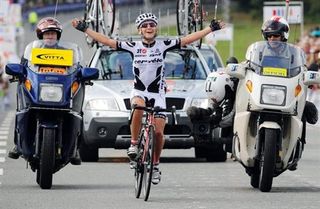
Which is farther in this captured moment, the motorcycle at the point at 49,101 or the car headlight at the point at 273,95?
the motorcycle at the point at 49,101

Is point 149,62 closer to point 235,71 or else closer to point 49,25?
point 235,71

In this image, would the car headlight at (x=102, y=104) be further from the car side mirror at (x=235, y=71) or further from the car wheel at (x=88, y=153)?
the car side mirror at (x=235, y=71)

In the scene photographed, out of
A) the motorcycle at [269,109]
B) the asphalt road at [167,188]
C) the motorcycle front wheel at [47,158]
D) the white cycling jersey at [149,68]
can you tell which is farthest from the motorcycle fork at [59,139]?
the motorcycle at [269,109]

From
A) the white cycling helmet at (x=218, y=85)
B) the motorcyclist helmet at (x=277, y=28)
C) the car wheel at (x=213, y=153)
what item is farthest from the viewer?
the car wheel at (x=213, y=153)

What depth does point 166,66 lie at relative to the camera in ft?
72.3

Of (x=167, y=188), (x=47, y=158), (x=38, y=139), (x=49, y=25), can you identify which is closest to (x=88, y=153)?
(x=49, y=25)

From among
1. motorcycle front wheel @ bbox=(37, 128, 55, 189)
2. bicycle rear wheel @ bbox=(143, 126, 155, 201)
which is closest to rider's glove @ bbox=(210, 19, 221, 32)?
bicycle rear wheel @ bbox=(143, 126, 155, 201)

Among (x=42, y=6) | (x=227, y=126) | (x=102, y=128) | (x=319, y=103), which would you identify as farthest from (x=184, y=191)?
(x=42, y=6)

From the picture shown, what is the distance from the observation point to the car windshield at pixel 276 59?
16.5 metres

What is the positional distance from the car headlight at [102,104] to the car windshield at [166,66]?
2.76 ft

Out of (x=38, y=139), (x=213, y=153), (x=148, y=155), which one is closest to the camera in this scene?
(x=148, y=155)

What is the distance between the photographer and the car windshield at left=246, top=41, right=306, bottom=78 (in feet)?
54.1

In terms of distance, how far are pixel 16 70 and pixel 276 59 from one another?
262 centimetres

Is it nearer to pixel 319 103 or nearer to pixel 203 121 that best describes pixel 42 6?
pixel 319 103
